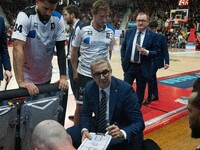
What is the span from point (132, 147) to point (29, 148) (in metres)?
0.83

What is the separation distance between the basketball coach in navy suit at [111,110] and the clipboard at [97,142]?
63mm

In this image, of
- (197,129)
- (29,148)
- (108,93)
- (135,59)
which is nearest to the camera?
(197,129)

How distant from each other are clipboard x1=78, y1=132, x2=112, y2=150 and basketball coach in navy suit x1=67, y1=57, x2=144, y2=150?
0.06m

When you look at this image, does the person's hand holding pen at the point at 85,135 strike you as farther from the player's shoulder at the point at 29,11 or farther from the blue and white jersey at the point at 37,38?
the player's shoulder at the point at 29,11

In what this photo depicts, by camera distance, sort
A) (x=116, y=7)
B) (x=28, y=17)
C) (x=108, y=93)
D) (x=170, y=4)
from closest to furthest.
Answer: (x=28, y=17)
(x=108, y=93)
(x=170, y=4)
(x=116, y=7)

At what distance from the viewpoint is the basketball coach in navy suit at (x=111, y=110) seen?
2121mm

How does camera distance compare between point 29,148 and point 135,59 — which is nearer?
point 29,148

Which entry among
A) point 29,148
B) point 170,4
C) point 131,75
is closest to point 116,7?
point 170,4

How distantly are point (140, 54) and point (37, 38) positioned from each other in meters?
1.82

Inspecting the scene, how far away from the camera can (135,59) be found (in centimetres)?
367

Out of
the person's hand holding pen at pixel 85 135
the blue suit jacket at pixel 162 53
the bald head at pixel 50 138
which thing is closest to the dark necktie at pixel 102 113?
the person's hand holding pen at pixel 85 135

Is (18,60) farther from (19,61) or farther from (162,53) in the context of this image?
(162,53)

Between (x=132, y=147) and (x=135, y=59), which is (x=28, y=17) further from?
(x=135, y=59)

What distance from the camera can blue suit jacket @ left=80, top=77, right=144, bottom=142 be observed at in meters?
2.14
